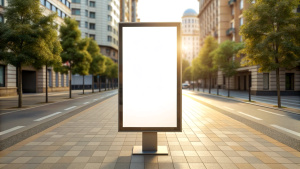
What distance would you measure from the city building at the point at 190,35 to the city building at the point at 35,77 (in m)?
112

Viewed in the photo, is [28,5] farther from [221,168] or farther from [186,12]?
[186,12]

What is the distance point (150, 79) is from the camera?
4.27m

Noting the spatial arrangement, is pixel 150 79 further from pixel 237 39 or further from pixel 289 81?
pixel 237 39

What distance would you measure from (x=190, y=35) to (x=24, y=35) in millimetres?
145466

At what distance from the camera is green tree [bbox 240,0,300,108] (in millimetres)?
12914

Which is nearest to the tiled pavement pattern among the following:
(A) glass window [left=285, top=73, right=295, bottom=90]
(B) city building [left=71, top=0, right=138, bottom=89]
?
(A) glass window [left=285, top=73, right=295, bottom=90]

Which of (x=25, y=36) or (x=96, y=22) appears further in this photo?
(x=96, y=22)

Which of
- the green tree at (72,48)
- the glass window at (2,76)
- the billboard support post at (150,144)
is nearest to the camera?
the billboard support post at (150,144)

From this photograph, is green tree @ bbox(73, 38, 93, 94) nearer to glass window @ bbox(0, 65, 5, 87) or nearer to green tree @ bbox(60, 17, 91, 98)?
green tree @ bbox(60, 17, 91, 98)

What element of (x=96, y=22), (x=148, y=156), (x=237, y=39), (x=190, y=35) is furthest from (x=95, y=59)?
(x=190, y=35)

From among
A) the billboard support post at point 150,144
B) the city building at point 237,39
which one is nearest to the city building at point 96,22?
the city building at point 237,39

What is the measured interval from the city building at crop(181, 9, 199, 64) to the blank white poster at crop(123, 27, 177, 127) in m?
141

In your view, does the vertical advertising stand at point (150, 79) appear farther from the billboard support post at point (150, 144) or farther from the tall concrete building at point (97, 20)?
the tall concrete building at point (97, 20)

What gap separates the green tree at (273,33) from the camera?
1291 cm
